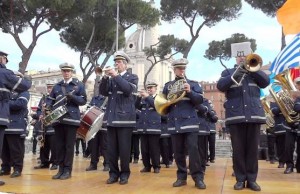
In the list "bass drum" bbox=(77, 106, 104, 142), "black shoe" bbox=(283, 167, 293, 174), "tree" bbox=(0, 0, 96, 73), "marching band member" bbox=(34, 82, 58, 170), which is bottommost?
"black shoe" bbox=(283, 167, 293, 174)

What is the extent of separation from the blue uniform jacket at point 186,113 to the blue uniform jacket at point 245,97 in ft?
1.61

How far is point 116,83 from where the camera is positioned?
701cm

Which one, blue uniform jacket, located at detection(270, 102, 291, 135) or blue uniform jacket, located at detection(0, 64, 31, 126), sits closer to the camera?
blue uniform jacket, located at detection(0, 64, 31, 126)

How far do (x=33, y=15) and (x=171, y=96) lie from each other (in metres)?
19.7

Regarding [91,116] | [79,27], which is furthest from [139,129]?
[79,27]

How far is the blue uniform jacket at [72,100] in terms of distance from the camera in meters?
7.84

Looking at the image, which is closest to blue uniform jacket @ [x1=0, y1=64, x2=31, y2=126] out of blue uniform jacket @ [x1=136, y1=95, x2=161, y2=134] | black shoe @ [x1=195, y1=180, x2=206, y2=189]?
black shoe @ [x1=195, y1=180, x2=206, y2=189]

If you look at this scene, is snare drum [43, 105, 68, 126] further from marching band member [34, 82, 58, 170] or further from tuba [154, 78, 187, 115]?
marching band member [34, 82, 58, 170]

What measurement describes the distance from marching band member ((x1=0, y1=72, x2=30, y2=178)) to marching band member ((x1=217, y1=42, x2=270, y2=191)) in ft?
14.2

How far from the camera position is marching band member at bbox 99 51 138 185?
7.20m

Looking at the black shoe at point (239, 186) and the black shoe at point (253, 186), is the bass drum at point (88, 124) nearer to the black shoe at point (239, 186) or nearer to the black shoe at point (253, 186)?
the black shoe at point (239, 186)

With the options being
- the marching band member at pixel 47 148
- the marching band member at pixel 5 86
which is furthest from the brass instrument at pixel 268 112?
the marching band member at pixel 5 86

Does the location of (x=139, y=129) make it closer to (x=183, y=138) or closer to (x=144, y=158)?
(x=144, y=158)

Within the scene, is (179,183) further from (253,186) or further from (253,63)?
(253,63)
